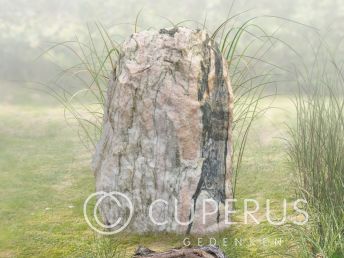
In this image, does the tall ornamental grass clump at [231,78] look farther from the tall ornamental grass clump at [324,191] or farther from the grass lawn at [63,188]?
the tall ornamental grass clump at [324,191]

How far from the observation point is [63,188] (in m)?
4.98

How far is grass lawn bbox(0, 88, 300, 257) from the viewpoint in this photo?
3828mm

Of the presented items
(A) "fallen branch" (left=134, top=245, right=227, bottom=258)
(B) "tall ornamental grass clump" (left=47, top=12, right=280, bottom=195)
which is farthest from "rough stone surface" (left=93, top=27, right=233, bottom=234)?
(A) "fallen branch" (left=134, top=245, right=227, bottom=258)

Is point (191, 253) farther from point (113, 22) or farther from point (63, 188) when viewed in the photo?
point (113, 22)

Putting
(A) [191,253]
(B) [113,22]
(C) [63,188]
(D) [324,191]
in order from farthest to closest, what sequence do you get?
1. (B) [113,22]
2. (C) [63,188]
3. (D) [324,191]
4. (A) [191,253]

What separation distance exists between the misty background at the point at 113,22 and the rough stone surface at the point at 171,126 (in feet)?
14.4

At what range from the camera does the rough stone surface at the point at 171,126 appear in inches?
149

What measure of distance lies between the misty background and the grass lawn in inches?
51.4

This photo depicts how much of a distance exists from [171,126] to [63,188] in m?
1.51

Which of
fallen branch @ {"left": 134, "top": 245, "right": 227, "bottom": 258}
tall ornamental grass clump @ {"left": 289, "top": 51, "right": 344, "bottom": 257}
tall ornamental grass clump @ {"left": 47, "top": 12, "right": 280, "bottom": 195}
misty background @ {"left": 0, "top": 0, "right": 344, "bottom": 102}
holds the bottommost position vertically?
fallen branch @ {"left": 134, "top": 245, "right": 227, "bottom": 258}

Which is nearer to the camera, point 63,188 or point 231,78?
point 231,78

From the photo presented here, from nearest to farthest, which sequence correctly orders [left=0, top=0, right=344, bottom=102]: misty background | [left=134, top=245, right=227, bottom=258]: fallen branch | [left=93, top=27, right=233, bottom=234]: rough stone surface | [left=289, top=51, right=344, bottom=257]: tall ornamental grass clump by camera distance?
[left=134, top=245, right=227, bottom=258]: fallen branch, [left=289, top=51, right=344, bottom=257]: tall ornamental grass clump, [left=93, top=27, right=233, bottom=234]: rough stone surface, [left=0, top=0, right=344, bottom=102]: misty background

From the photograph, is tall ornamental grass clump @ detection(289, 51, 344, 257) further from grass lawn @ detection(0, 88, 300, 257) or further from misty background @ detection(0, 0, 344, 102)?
misty background @ detection(0, 0, 344, 102)

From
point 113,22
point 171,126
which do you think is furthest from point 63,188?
point 113,22
